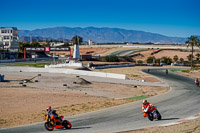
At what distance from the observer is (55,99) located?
96.8 ft

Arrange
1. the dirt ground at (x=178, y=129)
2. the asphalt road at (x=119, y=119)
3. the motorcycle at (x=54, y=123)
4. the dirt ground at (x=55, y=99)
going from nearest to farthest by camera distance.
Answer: the dirt ground at (x=178, y=129) → the motorcycle at (x=54, y=123) → the asphalt road at (x=119, y=119) → the dirt ground at (x=55, y=99)

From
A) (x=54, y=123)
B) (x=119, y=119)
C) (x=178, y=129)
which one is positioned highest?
(x=54, y=123)

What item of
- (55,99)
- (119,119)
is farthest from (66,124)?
(55,99)

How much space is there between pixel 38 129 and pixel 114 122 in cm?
483

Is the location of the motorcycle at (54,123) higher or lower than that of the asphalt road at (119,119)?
higher

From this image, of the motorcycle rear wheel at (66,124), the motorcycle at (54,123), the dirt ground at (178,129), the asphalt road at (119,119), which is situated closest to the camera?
the dirt ground at (178,129)

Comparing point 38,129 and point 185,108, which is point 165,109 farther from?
point 38,129

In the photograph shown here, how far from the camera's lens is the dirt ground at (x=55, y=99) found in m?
22.4

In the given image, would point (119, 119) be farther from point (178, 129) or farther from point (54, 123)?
point (54, 123)

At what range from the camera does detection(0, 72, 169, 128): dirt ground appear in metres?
22.4

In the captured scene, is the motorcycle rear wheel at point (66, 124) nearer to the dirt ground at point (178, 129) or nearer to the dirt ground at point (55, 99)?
the dirt ground at point (178, 129)

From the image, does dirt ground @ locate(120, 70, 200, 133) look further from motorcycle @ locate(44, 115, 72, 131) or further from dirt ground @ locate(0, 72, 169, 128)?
dirt ground @ locate(0, 72, 169, 128)

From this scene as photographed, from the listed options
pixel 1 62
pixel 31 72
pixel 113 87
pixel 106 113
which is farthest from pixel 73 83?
pixel 1 62

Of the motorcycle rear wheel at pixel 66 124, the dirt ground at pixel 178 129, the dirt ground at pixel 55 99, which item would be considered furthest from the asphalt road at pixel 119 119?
the dirt ground at pixel 55 99
